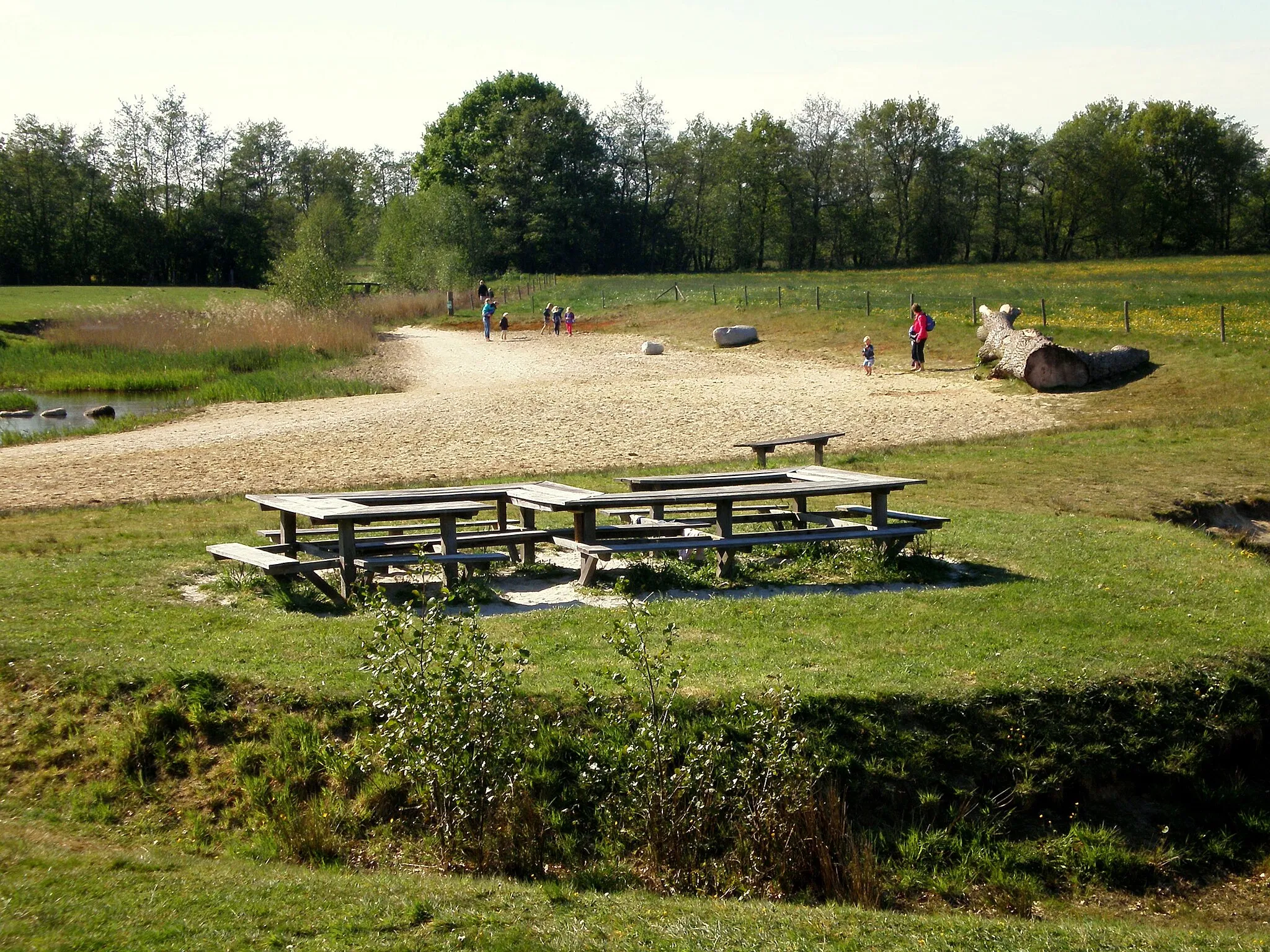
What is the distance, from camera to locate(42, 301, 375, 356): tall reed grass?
38844mm

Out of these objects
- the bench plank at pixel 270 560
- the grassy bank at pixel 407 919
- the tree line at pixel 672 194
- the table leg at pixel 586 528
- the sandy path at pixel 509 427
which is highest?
the tree line at pixel 672 194

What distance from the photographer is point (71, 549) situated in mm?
12156

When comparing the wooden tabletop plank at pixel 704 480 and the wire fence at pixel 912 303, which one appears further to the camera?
the wire fence at pixel 912 303

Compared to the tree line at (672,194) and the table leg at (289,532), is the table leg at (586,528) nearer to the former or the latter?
the table leg at (289,532)

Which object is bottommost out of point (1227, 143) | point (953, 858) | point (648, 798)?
point (953, 858)

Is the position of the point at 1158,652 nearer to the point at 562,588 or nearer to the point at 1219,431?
the point at 562,588

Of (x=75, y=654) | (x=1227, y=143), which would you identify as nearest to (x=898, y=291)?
(x=75, y=654)

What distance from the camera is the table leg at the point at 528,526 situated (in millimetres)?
11164

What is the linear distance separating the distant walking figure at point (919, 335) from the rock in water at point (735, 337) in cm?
862

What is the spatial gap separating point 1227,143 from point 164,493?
97.3 m

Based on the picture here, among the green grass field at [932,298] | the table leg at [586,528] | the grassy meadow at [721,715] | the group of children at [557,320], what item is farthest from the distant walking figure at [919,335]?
the table leg at [586,528]

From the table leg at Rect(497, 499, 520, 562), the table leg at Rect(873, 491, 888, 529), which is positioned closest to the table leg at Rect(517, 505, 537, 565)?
the table leg at Rect(497, 499, 520, 562)

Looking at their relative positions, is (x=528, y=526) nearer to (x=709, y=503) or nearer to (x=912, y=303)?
(x=709, y=503)

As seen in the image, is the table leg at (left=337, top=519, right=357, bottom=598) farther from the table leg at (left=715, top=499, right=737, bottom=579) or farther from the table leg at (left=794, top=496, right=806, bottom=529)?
the table leg at (left=794, top=496, right=806, bottom=529)
